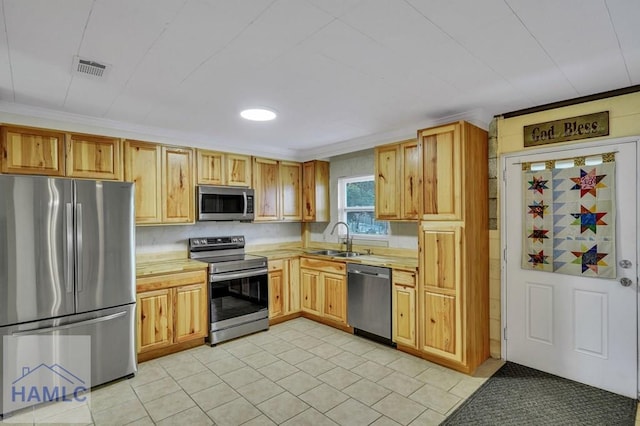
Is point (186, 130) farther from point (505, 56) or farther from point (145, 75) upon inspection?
point (505, 56)

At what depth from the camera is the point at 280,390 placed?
2805 millimetres

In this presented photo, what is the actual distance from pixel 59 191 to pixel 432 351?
360 centimetres

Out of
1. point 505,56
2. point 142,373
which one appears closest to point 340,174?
point 505,56

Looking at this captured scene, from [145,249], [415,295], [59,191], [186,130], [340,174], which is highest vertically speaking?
[186,130]

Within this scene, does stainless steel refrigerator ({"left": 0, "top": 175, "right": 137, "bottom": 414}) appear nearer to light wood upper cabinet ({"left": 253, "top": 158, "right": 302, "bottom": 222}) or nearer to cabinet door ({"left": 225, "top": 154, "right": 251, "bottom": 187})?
cabinet door ({"left": 225, "top": 154, "right": 251, "bottom": 187})

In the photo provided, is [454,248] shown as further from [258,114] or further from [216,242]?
[216,242]

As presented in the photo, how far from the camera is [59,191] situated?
2.70 meters

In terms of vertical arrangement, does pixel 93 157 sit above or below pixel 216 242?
above

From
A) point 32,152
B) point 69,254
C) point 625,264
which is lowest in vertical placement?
point 625,264

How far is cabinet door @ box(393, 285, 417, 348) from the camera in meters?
3.43

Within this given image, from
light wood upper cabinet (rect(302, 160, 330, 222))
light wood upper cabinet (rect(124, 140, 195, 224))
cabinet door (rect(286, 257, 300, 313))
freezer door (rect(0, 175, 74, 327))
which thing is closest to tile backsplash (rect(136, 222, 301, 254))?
light wood upper cabinet (rect(124, 140, 195, 224))

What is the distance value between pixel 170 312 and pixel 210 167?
5.80 ft

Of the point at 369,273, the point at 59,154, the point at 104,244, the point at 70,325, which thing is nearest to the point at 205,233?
the point at 104,244

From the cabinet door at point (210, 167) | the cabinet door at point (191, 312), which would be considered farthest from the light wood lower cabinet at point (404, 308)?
the cabinet door at point (210, 167)
